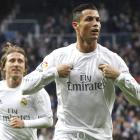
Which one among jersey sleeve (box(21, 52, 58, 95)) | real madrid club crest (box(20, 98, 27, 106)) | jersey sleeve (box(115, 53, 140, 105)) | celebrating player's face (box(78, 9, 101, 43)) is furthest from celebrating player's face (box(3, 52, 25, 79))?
jersey sleeve (box(115, 53, 140, 105))

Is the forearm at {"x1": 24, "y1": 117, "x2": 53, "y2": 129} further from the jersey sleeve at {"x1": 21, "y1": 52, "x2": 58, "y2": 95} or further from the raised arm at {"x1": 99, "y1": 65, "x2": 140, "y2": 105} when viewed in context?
the raised arm at {"x1": 99, "y1": 65, "x2": 140, "y2": 105}

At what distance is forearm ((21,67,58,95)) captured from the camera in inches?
196

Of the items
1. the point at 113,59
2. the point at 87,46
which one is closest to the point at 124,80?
the point at 113,59

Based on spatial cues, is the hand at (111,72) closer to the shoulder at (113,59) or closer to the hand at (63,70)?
the shoulder at (113,59)

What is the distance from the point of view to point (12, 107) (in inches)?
243

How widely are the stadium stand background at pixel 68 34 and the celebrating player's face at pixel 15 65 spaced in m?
6.62

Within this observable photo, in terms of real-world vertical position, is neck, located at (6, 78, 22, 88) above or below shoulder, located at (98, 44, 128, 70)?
below

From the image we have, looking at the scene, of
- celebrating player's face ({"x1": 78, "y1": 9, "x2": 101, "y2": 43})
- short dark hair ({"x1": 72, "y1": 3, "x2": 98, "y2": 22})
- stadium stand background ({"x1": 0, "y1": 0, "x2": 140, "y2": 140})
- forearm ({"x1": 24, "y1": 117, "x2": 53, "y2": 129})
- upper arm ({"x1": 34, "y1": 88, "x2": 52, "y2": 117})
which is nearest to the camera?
celebrating player's face ({"x1": 78, "y1": 9, "x2": 101, "y2": 43})

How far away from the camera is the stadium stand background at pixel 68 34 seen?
45.7ft

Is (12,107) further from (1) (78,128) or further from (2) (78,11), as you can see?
(2) (78,11)

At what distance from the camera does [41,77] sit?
501cm

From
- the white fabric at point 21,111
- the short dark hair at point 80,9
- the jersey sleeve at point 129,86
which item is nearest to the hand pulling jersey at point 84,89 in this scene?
the jersey sleeve at point 129,86

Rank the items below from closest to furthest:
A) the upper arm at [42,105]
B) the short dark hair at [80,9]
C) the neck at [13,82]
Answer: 1. the short dark hair at [80,9]
2. the upper arm at [42,105]
3. the neck at [13,82]

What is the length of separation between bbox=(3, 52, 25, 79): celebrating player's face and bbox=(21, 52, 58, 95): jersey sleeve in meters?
1.13
